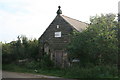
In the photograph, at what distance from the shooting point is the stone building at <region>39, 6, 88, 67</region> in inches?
818

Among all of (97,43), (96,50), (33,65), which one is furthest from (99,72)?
(33,65)

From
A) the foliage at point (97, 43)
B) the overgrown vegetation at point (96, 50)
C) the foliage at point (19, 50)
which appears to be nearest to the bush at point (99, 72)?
the overgrown vegetation at point (96, 50)

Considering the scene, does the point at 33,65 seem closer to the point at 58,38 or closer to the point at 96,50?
the point at 58,38

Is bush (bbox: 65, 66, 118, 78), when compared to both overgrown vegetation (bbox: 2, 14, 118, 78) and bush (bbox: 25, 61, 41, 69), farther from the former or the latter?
bush (bbox: 25, 61, 41, 69)

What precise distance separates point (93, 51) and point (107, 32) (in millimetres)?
2130

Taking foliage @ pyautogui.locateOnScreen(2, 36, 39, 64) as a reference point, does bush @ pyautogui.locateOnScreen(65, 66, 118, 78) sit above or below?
below

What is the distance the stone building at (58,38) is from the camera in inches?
818

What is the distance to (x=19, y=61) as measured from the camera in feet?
72.2

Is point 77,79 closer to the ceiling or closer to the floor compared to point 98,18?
closer to the floor

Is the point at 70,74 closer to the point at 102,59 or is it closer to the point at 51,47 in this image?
the point at 102,59

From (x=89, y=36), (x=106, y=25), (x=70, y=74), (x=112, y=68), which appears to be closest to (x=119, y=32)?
(x=106, y=25)

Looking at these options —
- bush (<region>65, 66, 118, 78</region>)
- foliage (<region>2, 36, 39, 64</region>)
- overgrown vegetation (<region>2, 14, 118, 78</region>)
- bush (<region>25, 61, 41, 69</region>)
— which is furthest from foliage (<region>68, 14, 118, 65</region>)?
foliage (<region>2, 36, 39, 64</region>)

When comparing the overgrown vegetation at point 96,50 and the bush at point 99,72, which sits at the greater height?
the overgrown vegetation at point 96,50

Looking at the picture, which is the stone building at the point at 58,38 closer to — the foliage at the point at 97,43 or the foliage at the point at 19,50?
the foliage at the point at 19,50
